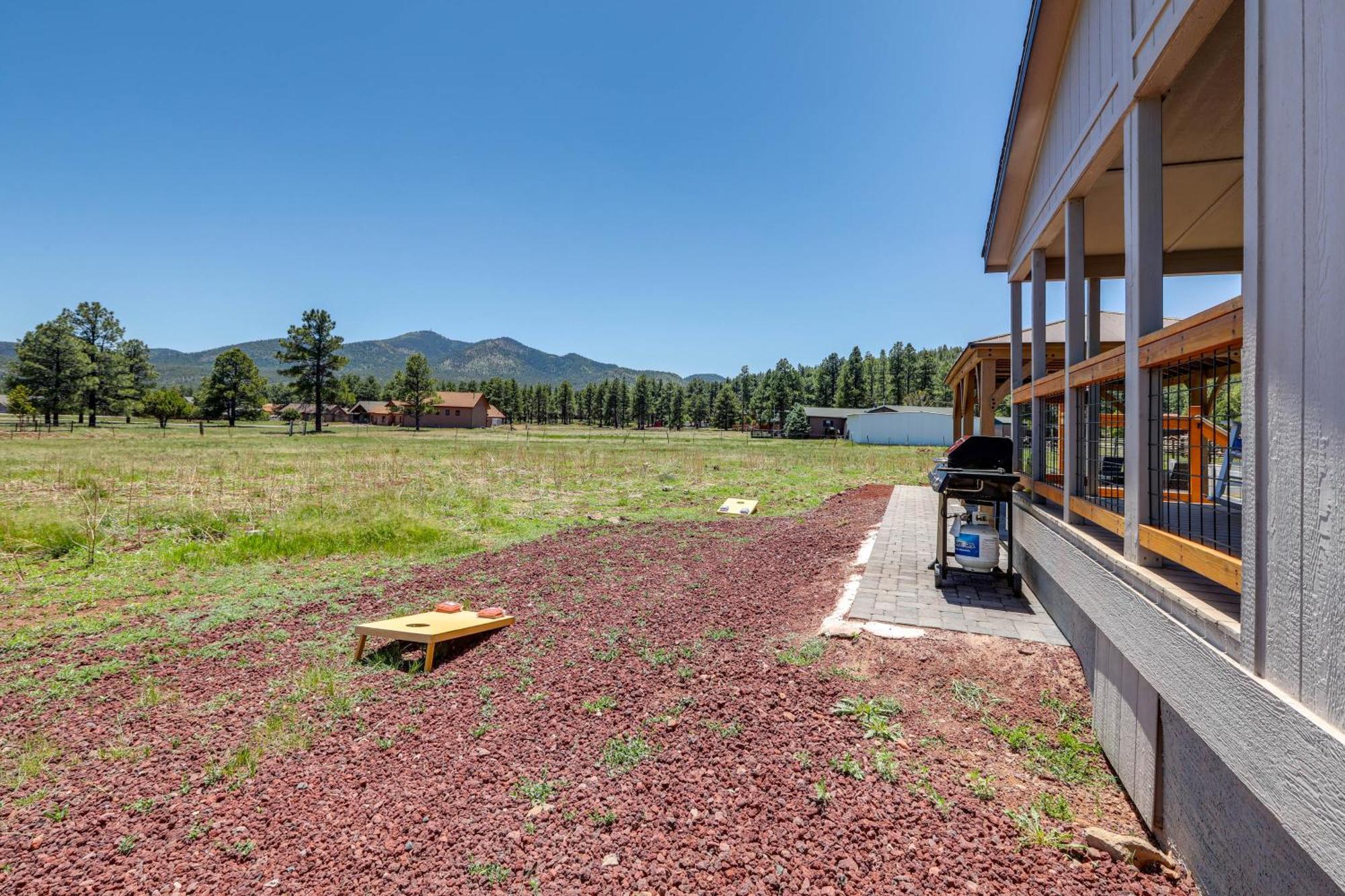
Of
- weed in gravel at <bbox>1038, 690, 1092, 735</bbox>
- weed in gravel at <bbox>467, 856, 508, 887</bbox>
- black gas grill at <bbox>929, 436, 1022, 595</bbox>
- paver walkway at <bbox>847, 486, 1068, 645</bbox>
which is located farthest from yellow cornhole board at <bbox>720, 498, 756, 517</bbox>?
weed in gravel at <bbox>467, 856, 508, 887</bbox>

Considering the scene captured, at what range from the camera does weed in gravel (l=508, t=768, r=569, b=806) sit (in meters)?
2.96

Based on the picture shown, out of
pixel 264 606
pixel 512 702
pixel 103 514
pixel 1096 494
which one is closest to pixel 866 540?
pixel 1096 494

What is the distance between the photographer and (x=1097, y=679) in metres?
3.43

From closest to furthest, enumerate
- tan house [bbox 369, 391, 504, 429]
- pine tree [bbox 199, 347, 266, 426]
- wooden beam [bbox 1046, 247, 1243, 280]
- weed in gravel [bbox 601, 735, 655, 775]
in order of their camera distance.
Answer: weed in gravel [bbox 601, 735, 655, 775] → wooden beam [bbox 1046, 247, 1243, 280] → pine tree [bbox 199, 347, 266, 426] → tan house [bbox 369, 391, 504, 429]

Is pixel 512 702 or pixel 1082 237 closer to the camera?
pixel 512 702

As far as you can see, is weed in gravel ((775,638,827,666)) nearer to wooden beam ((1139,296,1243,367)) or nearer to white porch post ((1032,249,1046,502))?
white porch post ((1032,249,1046,502))

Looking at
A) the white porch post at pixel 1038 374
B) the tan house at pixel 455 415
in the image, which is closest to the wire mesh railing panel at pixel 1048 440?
the white porch post at pixel 1038 374

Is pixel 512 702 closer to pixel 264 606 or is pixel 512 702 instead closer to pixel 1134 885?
pixel 1134 885

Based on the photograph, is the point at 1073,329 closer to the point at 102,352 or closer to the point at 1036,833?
the point at 1036,833

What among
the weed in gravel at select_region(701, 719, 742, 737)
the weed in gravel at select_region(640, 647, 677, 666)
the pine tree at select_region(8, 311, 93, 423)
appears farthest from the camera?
the pine tree at select_region(8, 311, 93, 423)

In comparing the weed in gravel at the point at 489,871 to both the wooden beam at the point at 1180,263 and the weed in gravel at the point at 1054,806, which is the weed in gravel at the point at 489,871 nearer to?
the weed in gravel at the point at 1054,806

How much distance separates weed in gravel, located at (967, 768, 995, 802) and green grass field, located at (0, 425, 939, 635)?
666cm

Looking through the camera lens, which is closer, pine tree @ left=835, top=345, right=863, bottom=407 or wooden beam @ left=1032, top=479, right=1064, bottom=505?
wooden beam @ left=1032, top=479, right=1064, bottom=505

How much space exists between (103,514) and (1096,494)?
13.2 metres
